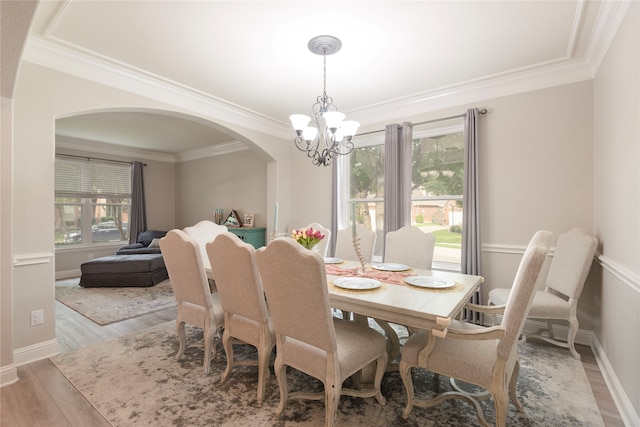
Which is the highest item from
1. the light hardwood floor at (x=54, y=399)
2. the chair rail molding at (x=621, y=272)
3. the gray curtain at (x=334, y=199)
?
the gray curtain at (x=334, y=199)

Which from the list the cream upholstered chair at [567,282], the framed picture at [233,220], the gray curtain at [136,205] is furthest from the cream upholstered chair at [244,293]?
the gray curtain at [136,205]

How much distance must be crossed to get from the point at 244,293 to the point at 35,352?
2.13 meters

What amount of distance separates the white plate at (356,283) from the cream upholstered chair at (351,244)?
1060 mm

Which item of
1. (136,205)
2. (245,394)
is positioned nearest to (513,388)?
(245,394)

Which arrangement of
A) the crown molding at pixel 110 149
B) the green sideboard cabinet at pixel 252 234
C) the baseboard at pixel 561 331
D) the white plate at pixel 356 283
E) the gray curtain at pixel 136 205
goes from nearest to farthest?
1. the white plate at pixel 356 283
2. the baseboard at pixel 561 331
3. the green sideboard cabinet at pixel 252 234
4. the crown molding at pixel 110 149
5. the gray curtain at pixel 136 205

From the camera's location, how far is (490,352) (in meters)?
1.65

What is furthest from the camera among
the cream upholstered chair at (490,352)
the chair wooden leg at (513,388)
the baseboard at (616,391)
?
the chair wooden leg at (513,388)

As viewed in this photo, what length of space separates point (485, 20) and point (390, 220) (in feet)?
7.38

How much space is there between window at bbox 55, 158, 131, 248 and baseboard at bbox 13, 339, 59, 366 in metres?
4.30

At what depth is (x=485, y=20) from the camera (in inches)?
89.7

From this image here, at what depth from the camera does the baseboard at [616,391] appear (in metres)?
1.73

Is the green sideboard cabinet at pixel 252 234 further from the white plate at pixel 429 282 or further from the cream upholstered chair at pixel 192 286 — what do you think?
the white plate at pixel 429 282

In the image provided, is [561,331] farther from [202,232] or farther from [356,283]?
[202,232]

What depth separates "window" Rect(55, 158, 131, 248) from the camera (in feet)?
19.8
